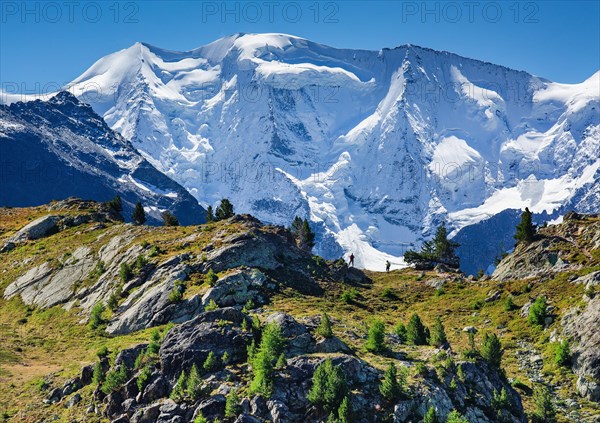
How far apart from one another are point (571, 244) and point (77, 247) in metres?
63.2

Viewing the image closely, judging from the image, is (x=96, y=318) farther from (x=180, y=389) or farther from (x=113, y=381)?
(x=180, y=389)

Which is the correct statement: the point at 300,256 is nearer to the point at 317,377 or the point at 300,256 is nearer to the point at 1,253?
the point at 317,377

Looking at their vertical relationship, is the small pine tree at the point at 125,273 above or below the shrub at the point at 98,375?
above

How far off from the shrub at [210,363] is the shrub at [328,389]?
6.74 m

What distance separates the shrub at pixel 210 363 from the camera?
39.3 m

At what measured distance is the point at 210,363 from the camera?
129ft

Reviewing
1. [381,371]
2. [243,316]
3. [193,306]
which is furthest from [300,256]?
[381,371]

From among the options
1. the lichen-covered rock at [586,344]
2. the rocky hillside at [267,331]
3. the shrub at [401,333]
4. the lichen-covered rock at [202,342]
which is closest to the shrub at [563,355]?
the rocky hillside at [267,331]

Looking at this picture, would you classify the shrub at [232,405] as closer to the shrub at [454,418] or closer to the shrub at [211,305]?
the shrub at [454,418]

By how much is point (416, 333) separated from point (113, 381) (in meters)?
23.0

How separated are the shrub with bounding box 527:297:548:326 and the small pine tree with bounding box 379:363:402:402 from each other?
27.4 meters

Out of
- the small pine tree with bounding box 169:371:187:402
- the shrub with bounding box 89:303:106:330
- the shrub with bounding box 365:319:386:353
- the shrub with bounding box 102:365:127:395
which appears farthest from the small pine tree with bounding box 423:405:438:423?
the shrub with bounding box 89:303:106:330

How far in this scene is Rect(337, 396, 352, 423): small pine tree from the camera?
34656 mm

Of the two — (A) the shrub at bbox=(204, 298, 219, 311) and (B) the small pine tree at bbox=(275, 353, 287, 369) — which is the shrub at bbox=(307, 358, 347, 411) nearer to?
(B) the small pine tree at bbox=(275, 353, 287, 369)
